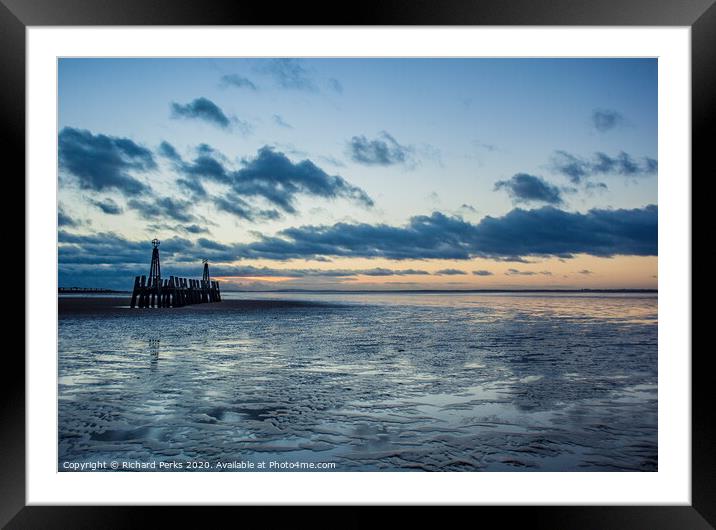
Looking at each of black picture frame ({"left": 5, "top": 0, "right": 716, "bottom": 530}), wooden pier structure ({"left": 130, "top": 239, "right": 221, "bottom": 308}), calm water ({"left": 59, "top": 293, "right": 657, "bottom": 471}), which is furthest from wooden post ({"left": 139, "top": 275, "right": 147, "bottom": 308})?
black picture frame ({"left": 5, "top": 0, "right": 716, "bottom": 530})

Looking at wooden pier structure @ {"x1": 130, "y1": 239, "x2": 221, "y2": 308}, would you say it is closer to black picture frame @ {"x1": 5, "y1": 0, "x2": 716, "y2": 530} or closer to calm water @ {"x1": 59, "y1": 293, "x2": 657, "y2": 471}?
calm water @ {"x1": 59, "y1": 293, "x2": 657, "y2": 471}

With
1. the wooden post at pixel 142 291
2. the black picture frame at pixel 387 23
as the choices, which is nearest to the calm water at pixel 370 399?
the black picture frame at pixel 387 23

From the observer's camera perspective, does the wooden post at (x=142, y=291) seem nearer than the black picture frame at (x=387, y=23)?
No

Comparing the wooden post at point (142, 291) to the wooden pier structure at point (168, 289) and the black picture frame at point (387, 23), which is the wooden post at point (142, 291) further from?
the black picture frame at point (387, 23)

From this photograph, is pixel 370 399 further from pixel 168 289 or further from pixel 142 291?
pixel 168 289

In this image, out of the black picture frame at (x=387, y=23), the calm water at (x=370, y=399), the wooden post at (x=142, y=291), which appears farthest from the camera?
the wooden post at (x=142, y=291)

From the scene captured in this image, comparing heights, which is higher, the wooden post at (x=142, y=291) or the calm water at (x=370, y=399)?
the wooden post at (x=142, y=291)
